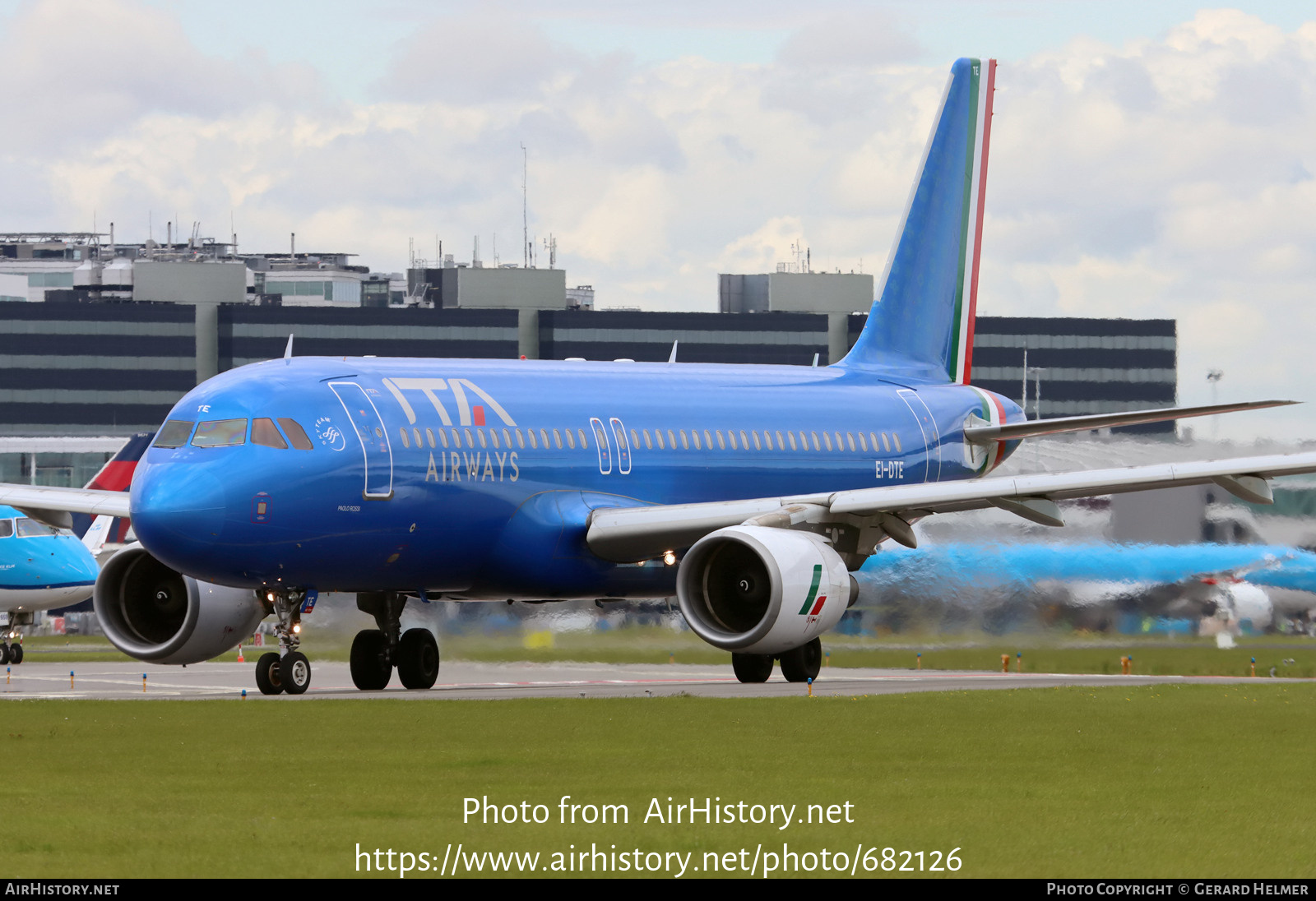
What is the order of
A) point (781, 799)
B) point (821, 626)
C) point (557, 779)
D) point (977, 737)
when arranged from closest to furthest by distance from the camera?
point (781, 799) → point (557, 779) → point (977, 737) → point (821, 626)

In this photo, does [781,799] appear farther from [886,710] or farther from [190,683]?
[190,683]

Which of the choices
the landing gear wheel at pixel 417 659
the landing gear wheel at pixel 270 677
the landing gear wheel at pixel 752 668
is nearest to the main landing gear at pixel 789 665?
the landing gear wheel at pixel 752 668

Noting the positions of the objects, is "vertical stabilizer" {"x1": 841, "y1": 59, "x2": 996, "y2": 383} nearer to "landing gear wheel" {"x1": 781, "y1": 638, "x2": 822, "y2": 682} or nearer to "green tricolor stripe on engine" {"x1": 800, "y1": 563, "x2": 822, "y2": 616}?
"landing gear wheel" {"x1": 781, "y1": 638, "x2": 822, "y2": 682}

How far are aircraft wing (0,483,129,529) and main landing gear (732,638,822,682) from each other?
8887mm

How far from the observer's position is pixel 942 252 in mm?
38156

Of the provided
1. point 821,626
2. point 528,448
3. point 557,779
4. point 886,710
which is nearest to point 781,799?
point 557,779

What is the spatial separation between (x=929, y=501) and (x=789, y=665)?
4.06 meters

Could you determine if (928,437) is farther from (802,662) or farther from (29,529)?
(29,529)

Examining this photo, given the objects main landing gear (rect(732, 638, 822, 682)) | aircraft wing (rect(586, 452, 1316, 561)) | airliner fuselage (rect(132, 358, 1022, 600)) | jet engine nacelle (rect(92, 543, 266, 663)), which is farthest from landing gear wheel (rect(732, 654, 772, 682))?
jet engine nacelle (rect(92, 543, 266, 663))

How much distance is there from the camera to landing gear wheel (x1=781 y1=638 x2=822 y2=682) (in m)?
30.2

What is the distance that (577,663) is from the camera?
36.2 m

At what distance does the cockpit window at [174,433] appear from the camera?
26.0 meters

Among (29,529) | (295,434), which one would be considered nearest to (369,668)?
(295,434)
